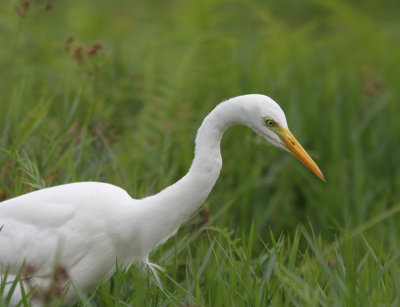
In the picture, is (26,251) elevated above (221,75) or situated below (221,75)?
below

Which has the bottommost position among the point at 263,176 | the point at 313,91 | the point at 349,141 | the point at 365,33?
the point at 263,176

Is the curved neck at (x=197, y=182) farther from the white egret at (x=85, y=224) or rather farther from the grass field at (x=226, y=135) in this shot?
the grass field at (x=226, y=135)

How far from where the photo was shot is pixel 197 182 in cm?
231

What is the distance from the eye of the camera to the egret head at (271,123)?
2.20 metres

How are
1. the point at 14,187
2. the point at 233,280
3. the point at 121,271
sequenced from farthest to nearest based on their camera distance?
the point at 14,187 < the point at 121,271 < the point at 233,280

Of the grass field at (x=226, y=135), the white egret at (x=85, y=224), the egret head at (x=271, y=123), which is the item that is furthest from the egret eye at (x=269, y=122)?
the grass field at (x=226, y=135)

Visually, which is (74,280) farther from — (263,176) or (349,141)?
(349,141)

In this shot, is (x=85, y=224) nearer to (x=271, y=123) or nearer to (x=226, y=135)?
(x=271, y=123)

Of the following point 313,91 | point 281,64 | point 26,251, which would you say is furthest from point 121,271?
point 281,64

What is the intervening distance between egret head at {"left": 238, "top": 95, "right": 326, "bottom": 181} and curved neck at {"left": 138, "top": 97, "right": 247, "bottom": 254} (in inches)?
2.4

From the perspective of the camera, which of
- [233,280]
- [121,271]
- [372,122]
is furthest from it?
[372,122]

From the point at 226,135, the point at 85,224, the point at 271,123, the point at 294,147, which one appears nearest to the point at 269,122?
the point at 271,123

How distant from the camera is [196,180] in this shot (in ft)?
7.59

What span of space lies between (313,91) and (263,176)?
98 centimetres
